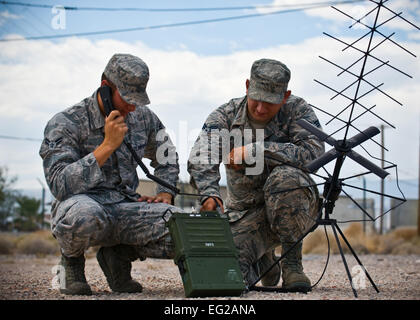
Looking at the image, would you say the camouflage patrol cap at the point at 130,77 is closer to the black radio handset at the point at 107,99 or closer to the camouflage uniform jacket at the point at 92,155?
the black radio handset at the point at 107,99

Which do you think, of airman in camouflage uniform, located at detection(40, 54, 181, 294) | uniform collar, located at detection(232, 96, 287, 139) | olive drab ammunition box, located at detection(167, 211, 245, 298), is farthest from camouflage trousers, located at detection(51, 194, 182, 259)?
uniform collar, located at detection(232, 96, 287, 139)

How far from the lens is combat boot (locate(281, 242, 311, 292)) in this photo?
4.74 m

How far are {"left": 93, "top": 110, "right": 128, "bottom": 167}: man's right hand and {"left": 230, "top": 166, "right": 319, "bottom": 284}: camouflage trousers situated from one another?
1.18 metres

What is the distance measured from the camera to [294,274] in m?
4.83

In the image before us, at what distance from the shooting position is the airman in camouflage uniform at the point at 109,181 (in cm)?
447

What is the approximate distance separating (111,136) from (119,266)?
1118mm

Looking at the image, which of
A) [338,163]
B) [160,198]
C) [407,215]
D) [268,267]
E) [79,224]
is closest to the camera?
[338,163]

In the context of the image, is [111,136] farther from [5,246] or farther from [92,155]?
[5,246]

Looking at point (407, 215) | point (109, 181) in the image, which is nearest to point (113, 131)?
point (109, 181)

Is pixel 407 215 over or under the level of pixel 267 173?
under

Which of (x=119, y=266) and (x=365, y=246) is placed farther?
(x=365, y=246)

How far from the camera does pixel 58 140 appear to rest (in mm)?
4629

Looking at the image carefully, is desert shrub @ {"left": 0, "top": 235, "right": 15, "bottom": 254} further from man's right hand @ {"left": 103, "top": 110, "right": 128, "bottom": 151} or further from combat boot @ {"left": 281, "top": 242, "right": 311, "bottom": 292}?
man's right hand @ {"left": 103, "top": 110, "right": 128, "bottom": 151}
